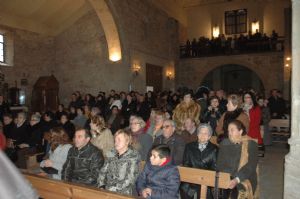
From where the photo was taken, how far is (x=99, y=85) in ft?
47.2

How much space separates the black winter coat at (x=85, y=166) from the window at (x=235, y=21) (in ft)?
65.8

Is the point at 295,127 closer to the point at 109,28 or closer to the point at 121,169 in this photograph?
the point at 121,169

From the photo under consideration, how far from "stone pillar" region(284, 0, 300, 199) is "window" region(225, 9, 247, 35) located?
748 inches

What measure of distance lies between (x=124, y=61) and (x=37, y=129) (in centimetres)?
730

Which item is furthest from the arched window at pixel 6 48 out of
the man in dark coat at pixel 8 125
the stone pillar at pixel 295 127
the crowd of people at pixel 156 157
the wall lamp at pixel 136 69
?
the stone pillar at pixel 295 127

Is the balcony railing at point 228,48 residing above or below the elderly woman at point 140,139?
above

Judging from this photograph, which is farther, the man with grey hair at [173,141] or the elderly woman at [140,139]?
the elderly woman at [140,139]

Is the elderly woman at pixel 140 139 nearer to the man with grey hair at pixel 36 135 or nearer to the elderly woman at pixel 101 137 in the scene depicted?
the elderly woman at pixel 101 137

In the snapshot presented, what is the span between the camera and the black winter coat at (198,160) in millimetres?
Answer: 3627

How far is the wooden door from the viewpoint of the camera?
49.5ft

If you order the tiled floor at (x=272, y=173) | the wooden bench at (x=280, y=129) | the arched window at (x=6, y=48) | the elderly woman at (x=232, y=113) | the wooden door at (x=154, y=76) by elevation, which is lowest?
the tiled floor at (x=272, y=173)

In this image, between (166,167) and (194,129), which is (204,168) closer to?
(166,167)

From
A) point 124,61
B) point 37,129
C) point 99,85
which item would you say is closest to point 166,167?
point 37,129

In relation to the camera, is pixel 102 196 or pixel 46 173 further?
pixel 46 173
